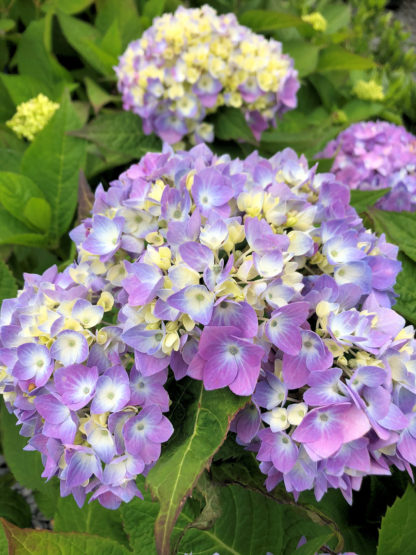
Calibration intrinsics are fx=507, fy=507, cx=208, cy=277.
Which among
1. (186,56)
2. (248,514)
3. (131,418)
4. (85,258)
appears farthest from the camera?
(186,56)

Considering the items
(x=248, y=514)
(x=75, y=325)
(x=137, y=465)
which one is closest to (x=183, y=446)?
(x=137, y=465)

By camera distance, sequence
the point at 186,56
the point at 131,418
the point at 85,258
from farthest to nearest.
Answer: the point at 186,56
the point at 85,258
the point at 131,418

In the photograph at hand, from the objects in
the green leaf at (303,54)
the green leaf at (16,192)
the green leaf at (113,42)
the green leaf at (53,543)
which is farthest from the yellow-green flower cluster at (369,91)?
the green leaf at (53,543)

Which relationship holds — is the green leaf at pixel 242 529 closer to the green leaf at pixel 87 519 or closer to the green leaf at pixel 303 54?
the green leaf at pixel 87 519

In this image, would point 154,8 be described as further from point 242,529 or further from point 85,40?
point 242,529

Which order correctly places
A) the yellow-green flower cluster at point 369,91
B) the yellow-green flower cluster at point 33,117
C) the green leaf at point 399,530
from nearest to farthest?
1. the green leaf at point 399,530
2. the yellow-green flower cluster at point 33,117
3. the yellow-green flower cluster at point 369,91

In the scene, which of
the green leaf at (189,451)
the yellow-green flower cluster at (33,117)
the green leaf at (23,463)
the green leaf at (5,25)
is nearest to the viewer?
the green leaf at (189,451)

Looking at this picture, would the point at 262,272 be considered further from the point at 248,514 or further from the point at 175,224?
the point at 248,514
